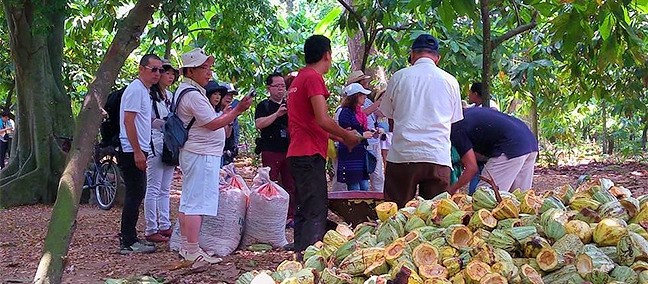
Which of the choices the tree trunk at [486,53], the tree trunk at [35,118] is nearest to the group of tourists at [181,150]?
the tree trunk at [486,53]

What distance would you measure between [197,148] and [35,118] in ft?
14.8

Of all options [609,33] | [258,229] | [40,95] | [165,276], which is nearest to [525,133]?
[609,33]

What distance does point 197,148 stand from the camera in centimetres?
488

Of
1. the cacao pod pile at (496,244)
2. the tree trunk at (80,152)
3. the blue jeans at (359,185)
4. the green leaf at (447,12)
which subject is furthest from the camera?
the blue jeans at (359,185)

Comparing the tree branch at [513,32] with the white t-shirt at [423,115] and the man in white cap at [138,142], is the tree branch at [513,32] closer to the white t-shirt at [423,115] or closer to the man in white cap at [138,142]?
the white t-shirt at [423,115]

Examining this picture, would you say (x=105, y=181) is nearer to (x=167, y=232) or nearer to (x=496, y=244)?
(x=167, y=232)

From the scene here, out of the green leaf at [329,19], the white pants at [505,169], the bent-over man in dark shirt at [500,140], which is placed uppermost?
the green leaf at [329,19]

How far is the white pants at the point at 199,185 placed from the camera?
4.87 meters

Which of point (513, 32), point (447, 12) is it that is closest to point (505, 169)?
point (513, 32)

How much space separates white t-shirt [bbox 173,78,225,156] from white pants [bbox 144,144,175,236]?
806mm

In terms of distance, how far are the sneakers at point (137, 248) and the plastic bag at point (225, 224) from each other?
16cm

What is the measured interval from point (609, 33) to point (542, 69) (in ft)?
11.5

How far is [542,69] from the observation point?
733cm

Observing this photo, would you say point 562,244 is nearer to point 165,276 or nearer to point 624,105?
point 165,276
